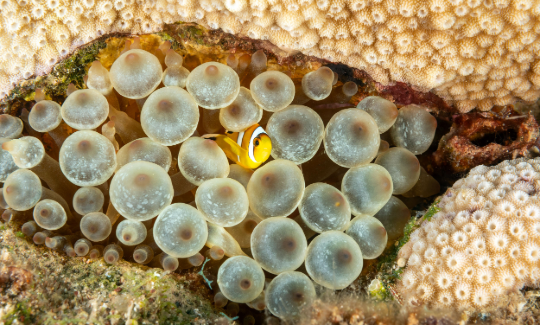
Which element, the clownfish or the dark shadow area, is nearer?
the clownfish

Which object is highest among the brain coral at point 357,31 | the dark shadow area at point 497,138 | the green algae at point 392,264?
the brain coral at point 357,31

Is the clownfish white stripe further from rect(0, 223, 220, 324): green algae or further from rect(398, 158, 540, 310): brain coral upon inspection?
rect(398, 158, 540, 310): brain coral

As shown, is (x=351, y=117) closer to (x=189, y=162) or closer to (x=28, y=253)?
(x=189, y=162)

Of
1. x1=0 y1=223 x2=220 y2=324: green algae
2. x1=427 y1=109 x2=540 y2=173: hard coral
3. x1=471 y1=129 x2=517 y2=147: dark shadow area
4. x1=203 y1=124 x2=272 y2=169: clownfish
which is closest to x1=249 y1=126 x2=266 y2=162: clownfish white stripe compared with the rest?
x1=203 y1=124 x2=272 y2=169: clownfish

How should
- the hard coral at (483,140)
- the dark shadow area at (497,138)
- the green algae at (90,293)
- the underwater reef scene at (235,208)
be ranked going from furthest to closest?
the dark shadow area at (497,138)
the hard coral at (483,140)
the underwater reef scene at (235,208)
the green algae at (90,293)

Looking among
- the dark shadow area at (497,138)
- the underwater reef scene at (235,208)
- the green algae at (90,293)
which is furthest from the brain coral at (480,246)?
the green algae at (90,293)

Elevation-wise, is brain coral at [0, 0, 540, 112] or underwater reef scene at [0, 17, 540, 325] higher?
brain coral at [0, 0, 540, 112]

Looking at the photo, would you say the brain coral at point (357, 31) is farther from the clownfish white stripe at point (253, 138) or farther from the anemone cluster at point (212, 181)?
the clownfish white stripe at point (253, 138)
